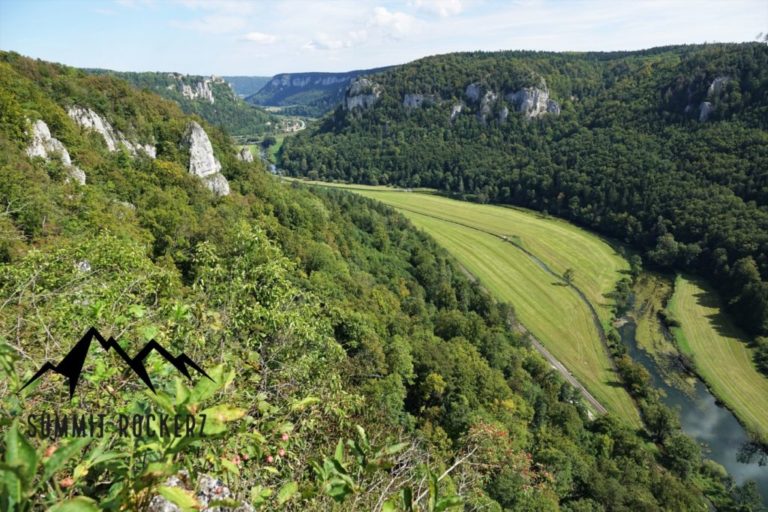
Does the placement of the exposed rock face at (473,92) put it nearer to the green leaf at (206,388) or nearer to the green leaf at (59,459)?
the green leaf at (206,388)

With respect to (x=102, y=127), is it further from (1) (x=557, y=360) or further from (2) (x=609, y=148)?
(2) (x=609, y=148)

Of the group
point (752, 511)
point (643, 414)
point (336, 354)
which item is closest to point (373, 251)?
point (643, 414)

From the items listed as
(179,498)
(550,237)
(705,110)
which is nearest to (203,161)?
(179,498)

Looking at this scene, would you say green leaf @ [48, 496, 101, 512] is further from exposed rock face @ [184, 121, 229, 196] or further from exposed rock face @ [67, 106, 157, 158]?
exposed rock face @ [184, 121, 229, 196]

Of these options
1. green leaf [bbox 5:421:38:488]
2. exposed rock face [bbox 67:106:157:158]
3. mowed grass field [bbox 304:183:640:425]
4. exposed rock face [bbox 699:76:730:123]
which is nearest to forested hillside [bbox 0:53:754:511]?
green leaf [bbox 5:421:38:488]

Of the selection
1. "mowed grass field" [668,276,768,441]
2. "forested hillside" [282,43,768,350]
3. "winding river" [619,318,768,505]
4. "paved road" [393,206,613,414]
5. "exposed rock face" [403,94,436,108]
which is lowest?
"winding river" [619,318,768,505]
